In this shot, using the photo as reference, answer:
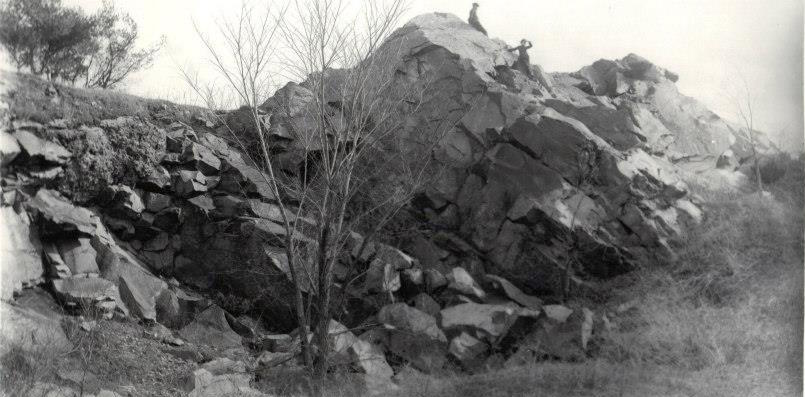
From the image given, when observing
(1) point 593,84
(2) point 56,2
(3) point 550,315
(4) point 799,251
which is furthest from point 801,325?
(2) point 56,2

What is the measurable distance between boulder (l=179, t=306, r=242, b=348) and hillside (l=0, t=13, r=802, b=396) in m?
0.04

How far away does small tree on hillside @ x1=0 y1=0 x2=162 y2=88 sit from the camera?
7.20 meters

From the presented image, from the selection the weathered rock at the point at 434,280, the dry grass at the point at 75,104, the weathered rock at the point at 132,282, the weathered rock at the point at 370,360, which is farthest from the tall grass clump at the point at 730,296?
the dry grass at the point at 75,104

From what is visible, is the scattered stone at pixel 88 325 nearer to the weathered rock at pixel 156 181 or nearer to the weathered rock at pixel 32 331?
the weathered rock at pixel 32 331

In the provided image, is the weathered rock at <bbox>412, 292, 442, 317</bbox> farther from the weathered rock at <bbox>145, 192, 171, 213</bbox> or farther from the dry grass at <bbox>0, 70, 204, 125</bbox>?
the dry grass at <bbox>0, 70, 204, 125</bbox>

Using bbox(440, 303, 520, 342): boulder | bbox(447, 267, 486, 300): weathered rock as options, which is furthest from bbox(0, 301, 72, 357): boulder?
bbox(447, 267, 486, 300): weathered rock

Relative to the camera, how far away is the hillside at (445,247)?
8.27 metres

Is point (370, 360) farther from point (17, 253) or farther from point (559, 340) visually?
point (17, 253)

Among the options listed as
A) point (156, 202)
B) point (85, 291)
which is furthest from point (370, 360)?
point (156, 202)

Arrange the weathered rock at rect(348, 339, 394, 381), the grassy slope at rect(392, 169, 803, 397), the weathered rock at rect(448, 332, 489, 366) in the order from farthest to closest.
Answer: the weathered rock at rect(448, 332, 489, 366) → the weathered rock at rect(348, 339, 394, 381) → the grassy slope at rect(392, 169, 803, 397)

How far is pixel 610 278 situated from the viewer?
11.7 m

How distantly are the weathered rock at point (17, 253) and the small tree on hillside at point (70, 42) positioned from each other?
2153 mm

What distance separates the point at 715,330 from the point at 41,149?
36.7ft

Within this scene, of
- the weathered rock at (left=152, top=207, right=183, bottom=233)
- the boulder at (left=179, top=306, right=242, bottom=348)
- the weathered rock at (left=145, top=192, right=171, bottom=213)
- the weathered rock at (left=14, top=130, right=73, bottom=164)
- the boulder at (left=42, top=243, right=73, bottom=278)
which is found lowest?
the boulder at (left=179, top=306, right=242, bottom=348)
